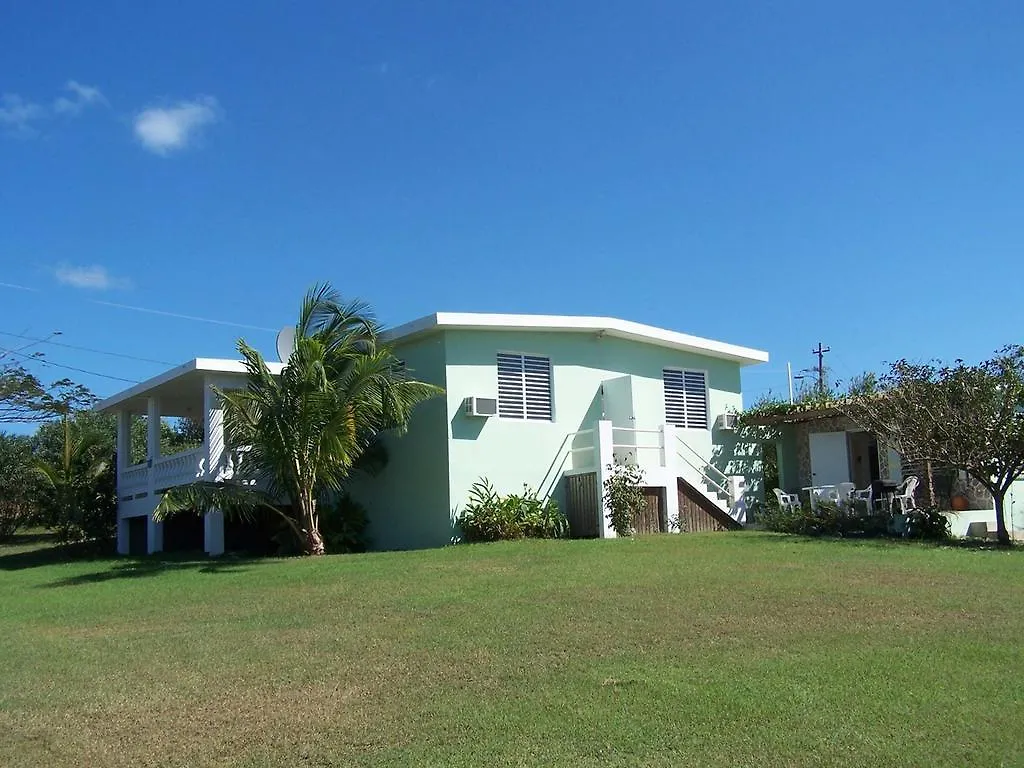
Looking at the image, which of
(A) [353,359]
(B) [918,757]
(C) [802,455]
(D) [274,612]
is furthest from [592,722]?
(C) [802,455]

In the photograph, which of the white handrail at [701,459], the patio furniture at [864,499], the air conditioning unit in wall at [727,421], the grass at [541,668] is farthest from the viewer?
the air conditioning unit in wall at [727,421]

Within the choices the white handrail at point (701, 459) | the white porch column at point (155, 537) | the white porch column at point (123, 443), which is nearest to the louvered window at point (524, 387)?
the white handrail at point (701, 459)

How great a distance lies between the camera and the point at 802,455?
924 inches

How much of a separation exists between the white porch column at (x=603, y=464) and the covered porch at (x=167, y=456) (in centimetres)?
639

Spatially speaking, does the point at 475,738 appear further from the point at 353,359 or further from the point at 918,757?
the point at 353,359

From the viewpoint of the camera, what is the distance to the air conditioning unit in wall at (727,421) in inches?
893

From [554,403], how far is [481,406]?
2.04m

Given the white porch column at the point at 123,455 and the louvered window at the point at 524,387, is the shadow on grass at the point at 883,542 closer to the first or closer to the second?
the louvered window at the point at 524,387

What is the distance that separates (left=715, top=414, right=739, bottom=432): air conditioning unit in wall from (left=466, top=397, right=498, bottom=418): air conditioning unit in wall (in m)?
6.60

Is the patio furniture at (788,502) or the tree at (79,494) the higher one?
the tree at (79,494)

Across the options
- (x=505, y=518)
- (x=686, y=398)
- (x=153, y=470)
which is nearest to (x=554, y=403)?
(x=505, y=518)

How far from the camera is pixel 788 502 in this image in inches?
790

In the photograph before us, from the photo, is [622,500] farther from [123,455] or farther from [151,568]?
[123,455]

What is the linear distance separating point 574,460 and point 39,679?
1269 cm
